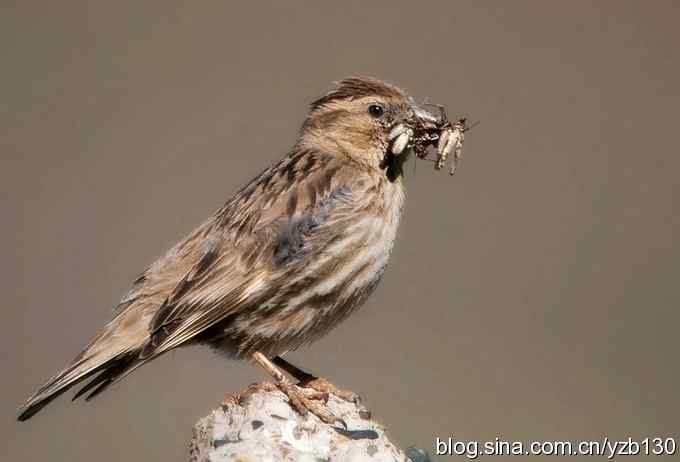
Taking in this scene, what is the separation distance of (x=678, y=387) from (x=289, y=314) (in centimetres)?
507

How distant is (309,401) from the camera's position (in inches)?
248

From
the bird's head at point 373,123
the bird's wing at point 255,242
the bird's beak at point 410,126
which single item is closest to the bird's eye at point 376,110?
the bird's head at point 373,123

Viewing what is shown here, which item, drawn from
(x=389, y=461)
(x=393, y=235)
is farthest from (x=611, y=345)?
(x=389, y=461)

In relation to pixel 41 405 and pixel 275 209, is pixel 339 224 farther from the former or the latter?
pixel 41 405

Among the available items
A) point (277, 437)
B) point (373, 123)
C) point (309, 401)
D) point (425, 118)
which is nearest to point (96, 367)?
point (309, 401)

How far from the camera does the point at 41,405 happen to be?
22.4ft

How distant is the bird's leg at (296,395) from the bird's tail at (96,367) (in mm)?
565

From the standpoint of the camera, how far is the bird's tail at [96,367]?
683cm

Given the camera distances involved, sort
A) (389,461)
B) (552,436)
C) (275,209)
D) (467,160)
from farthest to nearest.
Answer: (467,160)
(552,436)
(275,209)
(389,461)

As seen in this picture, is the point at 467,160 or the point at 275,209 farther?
the point at 467,160

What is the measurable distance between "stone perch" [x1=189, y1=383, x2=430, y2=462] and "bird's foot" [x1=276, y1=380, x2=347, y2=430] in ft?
0.25

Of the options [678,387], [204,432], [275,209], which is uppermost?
[678,387]

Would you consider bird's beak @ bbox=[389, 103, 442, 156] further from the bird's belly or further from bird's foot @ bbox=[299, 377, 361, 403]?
bird's foot @ bbox=[299, 377, 361, 403]

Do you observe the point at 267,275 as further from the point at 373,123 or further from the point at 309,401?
the point at 373,123
